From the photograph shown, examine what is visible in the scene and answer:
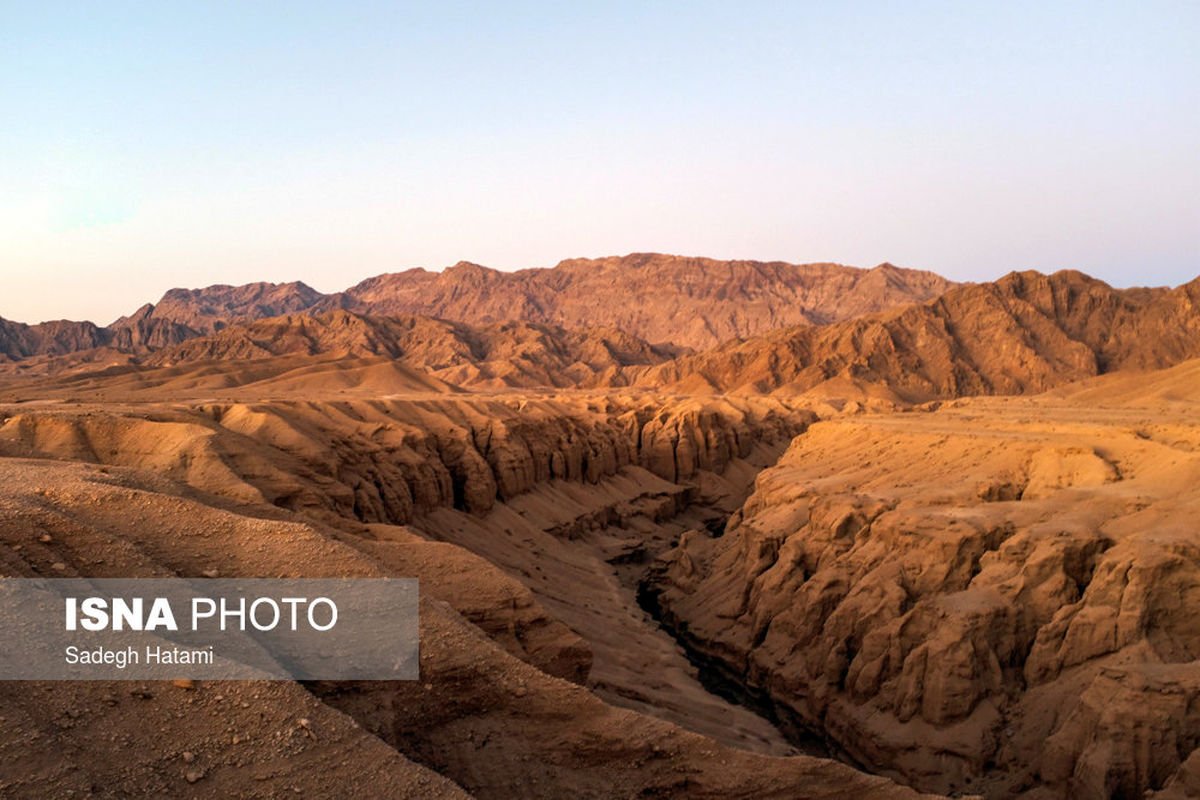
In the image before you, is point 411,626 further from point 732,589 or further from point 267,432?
point 732,589

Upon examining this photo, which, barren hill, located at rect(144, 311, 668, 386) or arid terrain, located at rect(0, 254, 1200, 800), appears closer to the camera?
arid terrain, located at rect(0, 254, 1200, 800)

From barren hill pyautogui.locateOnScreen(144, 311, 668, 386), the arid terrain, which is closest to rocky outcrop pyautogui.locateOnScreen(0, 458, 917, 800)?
the arid terrain

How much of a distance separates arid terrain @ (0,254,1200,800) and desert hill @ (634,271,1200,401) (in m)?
40.8

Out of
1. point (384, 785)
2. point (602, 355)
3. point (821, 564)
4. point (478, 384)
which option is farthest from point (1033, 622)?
point (602, 355)

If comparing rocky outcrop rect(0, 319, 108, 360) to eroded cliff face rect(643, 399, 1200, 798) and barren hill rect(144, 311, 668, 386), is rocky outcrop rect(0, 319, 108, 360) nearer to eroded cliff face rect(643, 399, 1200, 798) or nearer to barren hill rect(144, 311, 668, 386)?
barren hill rect(144, 311, 668, 386)

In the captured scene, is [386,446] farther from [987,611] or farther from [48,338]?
[48,338]

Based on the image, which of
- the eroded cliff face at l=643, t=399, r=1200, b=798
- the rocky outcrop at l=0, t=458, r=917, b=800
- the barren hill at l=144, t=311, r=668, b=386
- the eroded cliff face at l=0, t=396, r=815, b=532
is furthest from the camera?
the barren hill at l=144, t=311, r=668, b=386

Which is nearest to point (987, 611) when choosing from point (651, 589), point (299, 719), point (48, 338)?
point (299, 719)

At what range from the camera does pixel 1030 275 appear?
109 metres

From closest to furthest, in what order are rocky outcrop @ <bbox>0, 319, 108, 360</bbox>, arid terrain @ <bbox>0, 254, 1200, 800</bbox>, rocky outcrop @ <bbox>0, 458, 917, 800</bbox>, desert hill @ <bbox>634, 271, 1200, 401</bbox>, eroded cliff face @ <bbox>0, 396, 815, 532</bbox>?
rocky outcrop @ <bbox>0, 458, 917, 800</bbox>, arid terrain @ <bbox>0, 254, 1200, 800</bbox>, eroded cliff face @ <bbox>0, 396, 815, 532</bbox>, desert hill @ <bbox>634, 271, 1200, 401</bbox>, rocky outcrop @ <bbox>0, 319, 108, 360</bbox>

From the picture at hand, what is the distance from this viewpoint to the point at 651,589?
34469mm

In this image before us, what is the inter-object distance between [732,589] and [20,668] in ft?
81.4

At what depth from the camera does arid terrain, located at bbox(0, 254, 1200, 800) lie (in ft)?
26.3

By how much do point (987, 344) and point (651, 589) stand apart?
8633 cm
